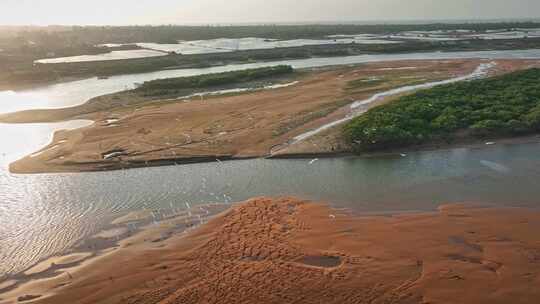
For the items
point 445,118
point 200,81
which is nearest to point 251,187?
point 445,118

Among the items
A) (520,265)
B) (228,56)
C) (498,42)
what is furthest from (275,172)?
(498,42)

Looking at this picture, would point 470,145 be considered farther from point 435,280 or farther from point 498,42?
point 498,42

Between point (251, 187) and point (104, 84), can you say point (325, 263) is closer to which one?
point (251, 187)

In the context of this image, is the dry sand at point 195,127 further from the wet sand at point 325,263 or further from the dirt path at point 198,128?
the wet sand at point 325,263

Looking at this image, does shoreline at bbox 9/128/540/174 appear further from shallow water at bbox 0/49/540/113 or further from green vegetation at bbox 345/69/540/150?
shallow water at bbox 0/49/540/113

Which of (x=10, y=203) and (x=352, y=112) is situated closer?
(x=10, y=203)
